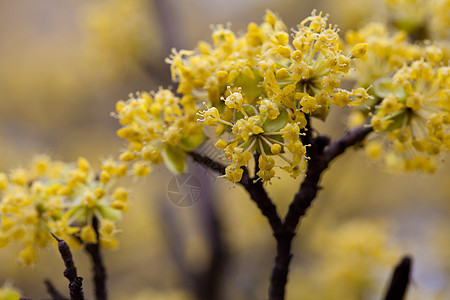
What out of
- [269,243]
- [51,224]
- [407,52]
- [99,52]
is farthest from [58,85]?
[407,52]

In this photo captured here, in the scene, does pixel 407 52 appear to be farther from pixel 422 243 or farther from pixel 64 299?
pixel 422 243

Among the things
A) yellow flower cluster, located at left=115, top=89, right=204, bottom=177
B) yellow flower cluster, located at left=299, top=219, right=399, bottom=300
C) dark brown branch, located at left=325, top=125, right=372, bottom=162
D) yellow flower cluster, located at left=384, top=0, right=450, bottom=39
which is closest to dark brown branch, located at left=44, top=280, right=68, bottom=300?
yellow flower cluster, located at left=115, top=89, right=204, bottom=177

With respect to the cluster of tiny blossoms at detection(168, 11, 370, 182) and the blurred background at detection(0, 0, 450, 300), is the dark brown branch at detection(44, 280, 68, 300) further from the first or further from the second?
the blurred background at detection(0, 0, 450, 300)

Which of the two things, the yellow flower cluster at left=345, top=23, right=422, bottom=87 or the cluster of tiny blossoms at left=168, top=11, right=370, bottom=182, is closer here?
the cluster of tiny blossoms at left=168, top=11, right=370, bottom=182

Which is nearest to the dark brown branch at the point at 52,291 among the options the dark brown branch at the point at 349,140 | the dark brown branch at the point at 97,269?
the dark brown branch at the point at 97,269

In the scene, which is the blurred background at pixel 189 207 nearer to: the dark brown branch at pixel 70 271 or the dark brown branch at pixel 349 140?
the dark brown branch at pixel 349 140

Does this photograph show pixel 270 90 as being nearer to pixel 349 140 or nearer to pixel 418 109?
pixel 349 140

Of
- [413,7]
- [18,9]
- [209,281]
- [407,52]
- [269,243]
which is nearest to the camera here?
[407,52]

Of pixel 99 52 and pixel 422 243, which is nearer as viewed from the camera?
pixel 99 52
